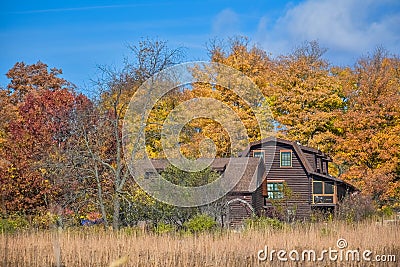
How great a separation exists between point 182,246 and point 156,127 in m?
8.88

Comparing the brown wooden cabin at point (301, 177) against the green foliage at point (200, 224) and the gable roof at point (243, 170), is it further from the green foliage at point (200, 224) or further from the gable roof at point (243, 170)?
the green foliage at point (200, 224)

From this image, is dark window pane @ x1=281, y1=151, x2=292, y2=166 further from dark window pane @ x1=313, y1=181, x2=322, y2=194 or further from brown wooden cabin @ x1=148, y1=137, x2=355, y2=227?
dark window pane @ x1=313, y1=181, x2=322, y2=194

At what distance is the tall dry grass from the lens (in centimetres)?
1142

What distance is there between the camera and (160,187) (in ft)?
57.7

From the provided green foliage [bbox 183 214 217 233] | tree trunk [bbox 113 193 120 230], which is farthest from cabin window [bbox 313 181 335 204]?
tree trunk [bbox 113 193 120 230]

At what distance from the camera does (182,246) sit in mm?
12508

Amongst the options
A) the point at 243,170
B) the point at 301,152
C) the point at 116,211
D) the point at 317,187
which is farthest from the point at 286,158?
the point at 116,211

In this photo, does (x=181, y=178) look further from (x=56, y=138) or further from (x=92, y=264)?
(x=92, y=264)

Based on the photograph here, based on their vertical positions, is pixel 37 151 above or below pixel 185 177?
above

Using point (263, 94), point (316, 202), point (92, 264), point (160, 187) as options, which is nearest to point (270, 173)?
point (316, 202)

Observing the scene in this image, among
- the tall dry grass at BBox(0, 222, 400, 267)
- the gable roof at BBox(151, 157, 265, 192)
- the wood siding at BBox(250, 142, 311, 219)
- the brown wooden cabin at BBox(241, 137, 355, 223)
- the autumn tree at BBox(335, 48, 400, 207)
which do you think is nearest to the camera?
the tall dry grass at BBox(0, 222, 400, 267)

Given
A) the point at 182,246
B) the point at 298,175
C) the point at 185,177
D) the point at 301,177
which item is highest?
the point at 298,175

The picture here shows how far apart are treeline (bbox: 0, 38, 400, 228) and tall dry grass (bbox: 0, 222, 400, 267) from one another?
127 inches

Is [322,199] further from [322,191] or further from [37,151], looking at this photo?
[37,151]
